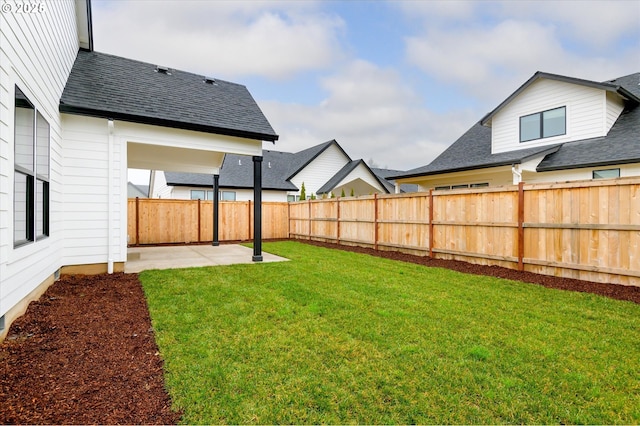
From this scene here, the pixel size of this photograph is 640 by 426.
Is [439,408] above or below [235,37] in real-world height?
below

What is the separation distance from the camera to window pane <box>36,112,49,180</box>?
15.0ft

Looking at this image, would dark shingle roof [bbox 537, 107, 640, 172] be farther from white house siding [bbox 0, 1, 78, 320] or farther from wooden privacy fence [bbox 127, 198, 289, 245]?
white house siding [bbox 0, 1, 78, 320]

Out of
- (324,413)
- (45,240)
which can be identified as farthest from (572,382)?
(45,240)

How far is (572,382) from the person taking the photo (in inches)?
98.7

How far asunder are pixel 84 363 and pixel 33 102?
3355 mm

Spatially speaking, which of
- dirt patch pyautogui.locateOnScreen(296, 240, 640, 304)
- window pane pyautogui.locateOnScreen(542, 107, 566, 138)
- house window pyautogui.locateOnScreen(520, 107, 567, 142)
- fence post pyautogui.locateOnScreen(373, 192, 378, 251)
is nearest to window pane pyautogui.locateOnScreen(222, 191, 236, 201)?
fence post pyautogui.locateOnScreen(373, 192, 378, 251)

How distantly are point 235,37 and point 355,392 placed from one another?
12.1 metres

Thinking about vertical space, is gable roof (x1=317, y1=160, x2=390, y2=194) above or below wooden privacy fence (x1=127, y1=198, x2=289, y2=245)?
above

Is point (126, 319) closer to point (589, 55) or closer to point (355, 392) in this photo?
point (355, 392)

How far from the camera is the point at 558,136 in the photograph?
435 inches

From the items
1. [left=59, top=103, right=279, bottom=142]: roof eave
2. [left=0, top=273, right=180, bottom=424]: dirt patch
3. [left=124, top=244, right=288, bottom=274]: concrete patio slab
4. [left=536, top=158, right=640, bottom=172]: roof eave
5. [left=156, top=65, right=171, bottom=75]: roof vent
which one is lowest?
[left=0, top=273, right=180, bottom=424]: dirt patch

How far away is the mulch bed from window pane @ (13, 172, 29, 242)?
94 cm

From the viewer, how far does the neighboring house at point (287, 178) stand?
62.5 ft

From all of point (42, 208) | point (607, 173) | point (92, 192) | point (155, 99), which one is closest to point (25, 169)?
point (42, 208)
